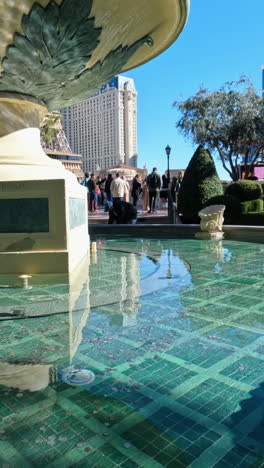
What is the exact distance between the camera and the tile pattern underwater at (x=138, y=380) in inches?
52.9

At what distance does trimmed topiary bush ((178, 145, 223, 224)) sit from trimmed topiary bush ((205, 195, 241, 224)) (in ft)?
1.56

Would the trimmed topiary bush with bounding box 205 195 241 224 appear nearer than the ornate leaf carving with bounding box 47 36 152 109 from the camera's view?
No

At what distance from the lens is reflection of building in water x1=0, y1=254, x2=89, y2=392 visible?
1910 millimetres

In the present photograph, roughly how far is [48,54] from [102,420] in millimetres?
3929

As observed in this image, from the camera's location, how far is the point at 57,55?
417 centimetres

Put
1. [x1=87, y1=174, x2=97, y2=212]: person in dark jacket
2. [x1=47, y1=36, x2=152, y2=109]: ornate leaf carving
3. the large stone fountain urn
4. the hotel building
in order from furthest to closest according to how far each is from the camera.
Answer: the hotel building
[x1=87, y1=174, x2=97, y2=212]: person in dark jacket
[x1=47, y1=36, x2=152, y2=109]: ornate leaf carving
the large stone fountain urn

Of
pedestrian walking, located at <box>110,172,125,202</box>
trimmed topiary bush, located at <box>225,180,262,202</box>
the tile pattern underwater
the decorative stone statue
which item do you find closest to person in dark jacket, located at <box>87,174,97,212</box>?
pedestrian walking, located at <box>110,172,125,202</box>

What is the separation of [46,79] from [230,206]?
8.06 metres

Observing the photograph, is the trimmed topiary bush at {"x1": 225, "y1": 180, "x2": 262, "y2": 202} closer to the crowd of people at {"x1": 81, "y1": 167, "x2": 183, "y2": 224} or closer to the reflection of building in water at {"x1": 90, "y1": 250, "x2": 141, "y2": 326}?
the crowd of people at {"x1": 81, "y1": 167, "x2": 183, "y2": 224}

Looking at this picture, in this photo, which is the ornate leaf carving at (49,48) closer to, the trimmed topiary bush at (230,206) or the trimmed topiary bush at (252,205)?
the trimmed topiary bush at (230,206)

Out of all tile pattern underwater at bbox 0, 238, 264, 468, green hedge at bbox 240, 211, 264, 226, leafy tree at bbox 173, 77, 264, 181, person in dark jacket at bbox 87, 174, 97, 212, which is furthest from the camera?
leafy tree at bbox 173, 77, 264, 181

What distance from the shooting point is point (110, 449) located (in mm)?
1342

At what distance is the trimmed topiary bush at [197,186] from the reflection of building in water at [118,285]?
22.1 ft

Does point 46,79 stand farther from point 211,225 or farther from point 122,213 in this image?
point 122,213
